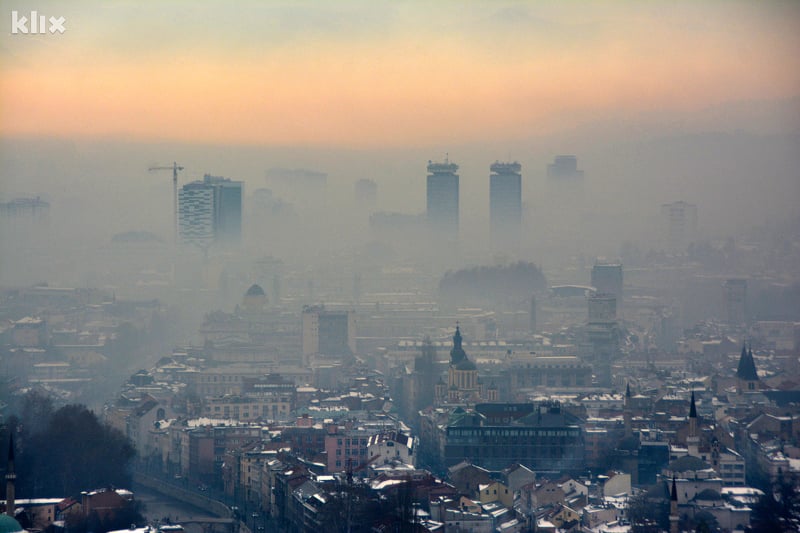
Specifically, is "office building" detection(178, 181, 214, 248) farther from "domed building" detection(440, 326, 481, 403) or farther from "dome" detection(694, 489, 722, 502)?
"dome" detection(694, 489, 722, 502)

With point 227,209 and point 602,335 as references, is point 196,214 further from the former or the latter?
point 602,335

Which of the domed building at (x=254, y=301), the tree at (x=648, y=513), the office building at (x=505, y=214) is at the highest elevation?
the office building at (x=505, y=214)

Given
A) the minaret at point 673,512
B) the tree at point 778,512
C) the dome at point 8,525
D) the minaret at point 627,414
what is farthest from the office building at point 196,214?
the dome at point 8,525

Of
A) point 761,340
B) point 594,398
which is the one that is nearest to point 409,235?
point 761,340

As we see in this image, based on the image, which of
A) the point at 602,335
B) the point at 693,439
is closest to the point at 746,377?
the point at 693,439

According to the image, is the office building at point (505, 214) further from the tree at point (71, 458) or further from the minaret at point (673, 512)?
the minaret at point (673, 512)

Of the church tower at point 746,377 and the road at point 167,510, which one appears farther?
the church tower at point 746,377

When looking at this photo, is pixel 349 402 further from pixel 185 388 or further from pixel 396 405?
pixel 185 388
